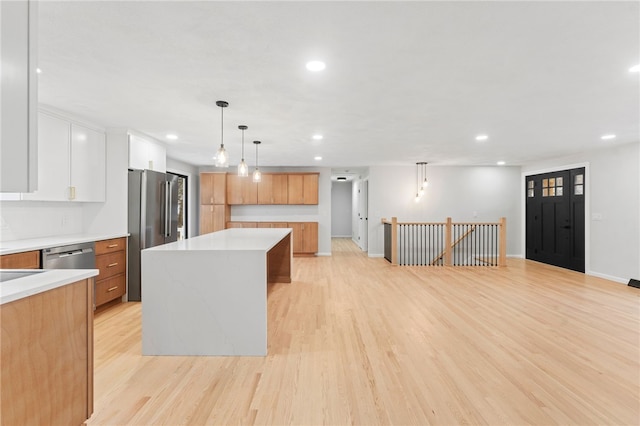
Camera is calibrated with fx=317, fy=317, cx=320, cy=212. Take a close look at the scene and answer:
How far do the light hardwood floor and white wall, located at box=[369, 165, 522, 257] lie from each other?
4.11 m

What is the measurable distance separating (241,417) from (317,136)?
3856 millimetres

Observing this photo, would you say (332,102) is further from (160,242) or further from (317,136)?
(160,242)

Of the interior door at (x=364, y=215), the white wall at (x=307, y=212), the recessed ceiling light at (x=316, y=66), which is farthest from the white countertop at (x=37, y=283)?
the interior door at (x=364, y=215)

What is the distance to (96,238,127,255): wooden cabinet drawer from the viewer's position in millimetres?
3734

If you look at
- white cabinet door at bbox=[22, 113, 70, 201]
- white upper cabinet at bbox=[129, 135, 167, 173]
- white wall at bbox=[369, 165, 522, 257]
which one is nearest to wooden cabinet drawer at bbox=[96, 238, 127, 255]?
white cabinet door at bbox=[22, 113, 70, 201]

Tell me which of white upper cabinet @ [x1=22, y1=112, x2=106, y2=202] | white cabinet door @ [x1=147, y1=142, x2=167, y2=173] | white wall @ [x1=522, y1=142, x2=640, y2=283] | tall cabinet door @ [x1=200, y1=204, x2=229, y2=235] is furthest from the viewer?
tall cabinet door @ [x1=200, y1=204, x2=229, y2=235]

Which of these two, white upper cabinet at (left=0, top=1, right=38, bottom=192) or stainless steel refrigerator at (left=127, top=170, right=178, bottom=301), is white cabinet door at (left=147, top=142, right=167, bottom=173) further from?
white upper cabinet at (left=0, top=1, right=38, bottom=192)

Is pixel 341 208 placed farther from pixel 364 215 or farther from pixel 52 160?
pixel 52 160

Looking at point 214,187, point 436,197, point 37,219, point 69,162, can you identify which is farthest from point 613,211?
point 37,219

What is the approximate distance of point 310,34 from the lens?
2010 mm

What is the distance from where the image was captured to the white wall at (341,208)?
1334 centimetres

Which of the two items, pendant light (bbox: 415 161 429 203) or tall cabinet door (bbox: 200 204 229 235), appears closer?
tall cabinet door (bbox: 200 204 229 235)

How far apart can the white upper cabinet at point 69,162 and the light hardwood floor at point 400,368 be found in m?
1.51

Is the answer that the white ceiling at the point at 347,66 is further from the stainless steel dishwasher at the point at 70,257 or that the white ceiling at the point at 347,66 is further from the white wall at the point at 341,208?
the white wall at the point at 341,208
